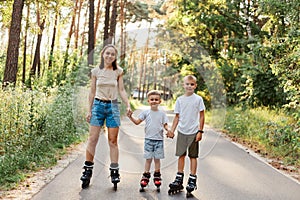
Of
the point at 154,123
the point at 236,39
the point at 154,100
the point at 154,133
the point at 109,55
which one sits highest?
the point at 236,39

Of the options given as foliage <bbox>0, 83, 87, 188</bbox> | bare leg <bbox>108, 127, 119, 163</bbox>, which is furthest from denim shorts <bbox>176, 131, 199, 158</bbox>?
foliage <bbox>0, 83, 87, 188</bbox>

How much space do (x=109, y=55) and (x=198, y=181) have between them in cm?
251

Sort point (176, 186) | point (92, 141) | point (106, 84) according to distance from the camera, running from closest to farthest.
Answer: point (176, 186) → point (106, 84) → point (92, 141)

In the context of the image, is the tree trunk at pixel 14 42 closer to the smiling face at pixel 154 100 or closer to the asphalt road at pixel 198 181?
the asphalt road at pixel 198 181

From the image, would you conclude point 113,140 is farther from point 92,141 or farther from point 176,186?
point 176,186

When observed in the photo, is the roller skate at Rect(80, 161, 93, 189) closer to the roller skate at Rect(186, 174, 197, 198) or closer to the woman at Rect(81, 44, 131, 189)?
the woman at Rect(81, 44, 131, 189)

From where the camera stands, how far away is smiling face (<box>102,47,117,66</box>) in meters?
6.59

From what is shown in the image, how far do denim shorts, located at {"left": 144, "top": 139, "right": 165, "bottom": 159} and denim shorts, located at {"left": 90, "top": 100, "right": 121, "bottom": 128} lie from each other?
560mm

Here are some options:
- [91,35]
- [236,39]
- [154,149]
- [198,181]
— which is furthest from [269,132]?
[91,35]

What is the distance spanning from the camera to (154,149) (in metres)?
6.58

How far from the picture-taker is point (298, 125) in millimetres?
10406

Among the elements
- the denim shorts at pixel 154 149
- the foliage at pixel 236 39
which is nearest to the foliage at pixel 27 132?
the denim shorts at pixel 154 149

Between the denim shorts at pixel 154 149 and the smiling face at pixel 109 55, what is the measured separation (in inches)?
50.3

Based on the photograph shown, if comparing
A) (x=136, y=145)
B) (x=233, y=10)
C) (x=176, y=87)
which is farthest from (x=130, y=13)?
(x=136, y=145)
